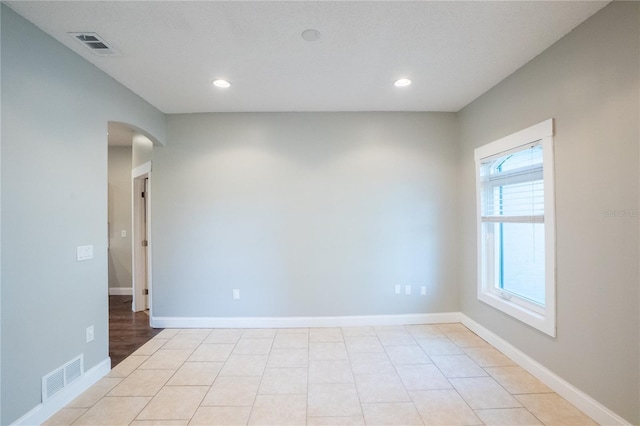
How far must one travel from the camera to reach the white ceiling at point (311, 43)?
5.65 ft

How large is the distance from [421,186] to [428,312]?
5.41ft

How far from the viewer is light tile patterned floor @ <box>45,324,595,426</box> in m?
1.86

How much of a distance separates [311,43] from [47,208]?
2.30 m

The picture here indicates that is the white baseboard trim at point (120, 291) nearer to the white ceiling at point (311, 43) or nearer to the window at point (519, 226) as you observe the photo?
the white ceiling at point (311, 43)

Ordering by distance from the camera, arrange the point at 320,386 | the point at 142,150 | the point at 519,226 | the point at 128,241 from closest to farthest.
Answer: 1. the point at 320,386
2. the point at 519,226
3. the point at 142,150
4. the point at 128,241

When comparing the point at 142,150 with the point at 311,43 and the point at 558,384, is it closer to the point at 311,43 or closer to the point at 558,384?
the point at 311,43

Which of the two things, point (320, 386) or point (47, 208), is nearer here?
point (47, 208)

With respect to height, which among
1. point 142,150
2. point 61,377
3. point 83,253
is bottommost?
point 61,377

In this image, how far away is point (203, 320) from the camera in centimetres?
341

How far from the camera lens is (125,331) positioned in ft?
11.0

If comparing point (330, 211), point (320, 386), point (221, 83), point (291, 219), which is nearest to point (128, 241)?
point (291, 219)

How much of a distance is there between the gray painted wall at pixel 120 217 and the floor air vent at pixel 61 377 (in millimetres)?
3310

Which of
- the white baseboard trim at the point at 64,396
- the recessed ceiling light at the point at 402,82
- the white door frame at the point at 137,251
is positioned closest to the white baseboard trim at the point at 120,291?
the white door frame at the point at 137,251

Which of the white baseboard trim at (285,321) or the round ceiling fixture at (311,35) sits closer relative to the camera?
the round ceiling fixture at (311,35)
